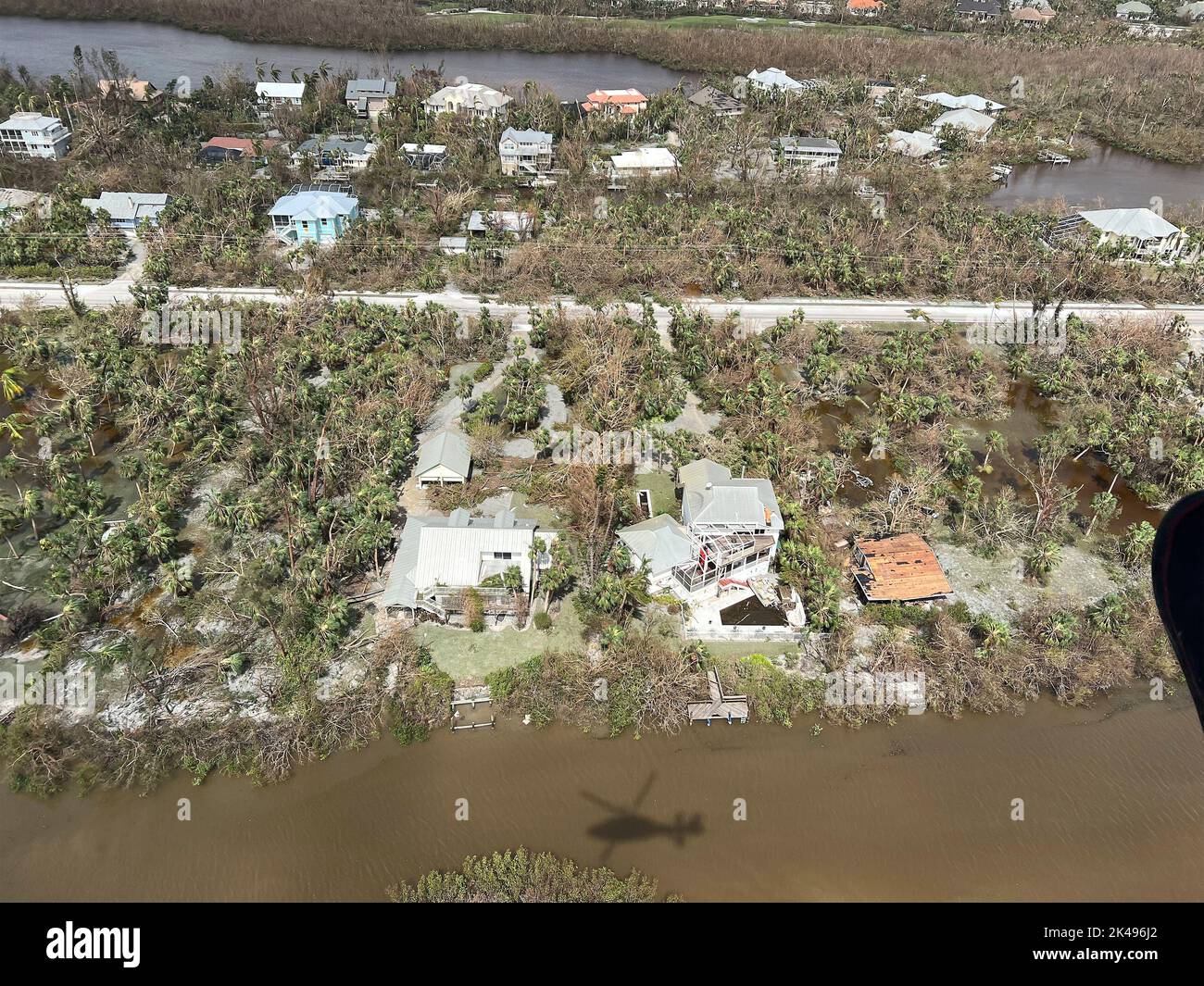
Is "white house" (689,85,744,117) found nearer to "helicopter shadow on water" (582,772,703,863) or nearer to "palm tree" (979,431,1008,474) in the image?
"palm tree" (979,431,1008,474)

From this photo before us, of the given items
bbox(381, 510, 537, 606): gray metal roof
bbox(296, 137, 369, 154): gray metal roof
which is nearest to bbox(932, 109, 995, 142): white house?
bbox(296, 137, 369, 154): gray metal roof

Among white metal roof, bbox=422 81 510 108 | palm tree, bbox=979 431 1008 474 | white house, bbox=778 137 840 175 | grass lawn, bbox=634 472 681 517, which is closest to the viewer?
grass lawn, bbox=634 472 681 517

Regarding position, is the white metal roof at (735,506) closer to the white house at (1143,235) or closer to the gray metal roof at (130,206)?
the white house at (1143,235)

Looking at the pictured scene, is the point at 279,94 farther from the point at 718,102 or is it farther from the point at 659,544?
the point at 659,544

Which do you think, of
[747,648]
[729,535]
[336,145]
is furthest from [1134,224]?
[336,145]

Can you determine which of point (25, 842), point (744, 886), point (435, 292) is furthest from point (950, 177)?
point (25, 842)

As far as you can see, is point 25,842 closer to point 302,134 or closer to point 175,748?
point 175,748
